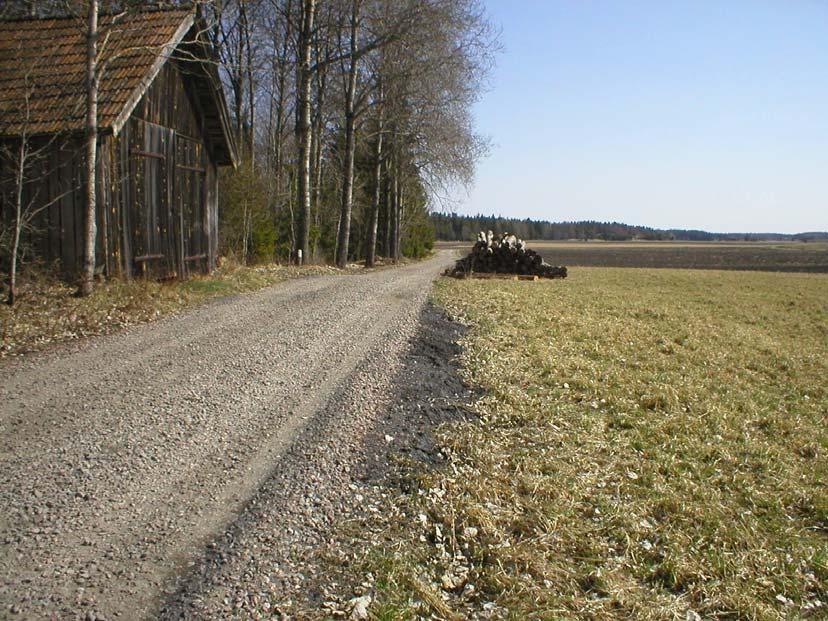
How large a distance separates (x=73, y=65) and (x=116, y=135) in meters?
2.05

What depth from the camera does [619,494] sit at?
16.8 ft

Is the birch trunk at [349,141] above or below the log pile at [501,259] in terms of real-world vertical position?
above

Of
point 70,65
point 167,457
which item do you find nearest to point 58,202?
point 70,65

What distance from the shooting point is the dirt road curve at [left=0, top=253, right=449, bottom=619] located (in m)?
3.50

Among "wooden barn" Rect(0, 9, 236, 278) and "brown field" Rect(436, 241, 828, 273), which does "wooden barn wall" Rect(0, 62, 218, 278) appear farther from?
"brown field" Rect(436, 241, 828, 273)

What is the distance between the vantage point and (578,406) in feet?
23.7

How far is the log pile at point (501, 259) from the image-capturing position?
2322 cm

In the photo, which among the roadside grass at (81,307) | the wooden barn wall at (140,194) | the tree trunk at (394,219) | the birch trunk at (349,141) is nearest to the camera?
the roadside grass at (81,307)

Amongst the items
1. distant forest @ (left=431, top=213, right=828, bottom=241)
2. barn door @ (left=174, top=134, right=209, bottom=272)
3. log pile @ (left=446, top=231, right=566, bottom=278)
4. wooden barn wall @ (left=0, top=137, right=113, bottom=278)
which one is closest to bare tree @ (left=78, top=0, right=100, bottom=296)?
wooden barn wall @ (left=0, top=137, right=113, bottom=278)

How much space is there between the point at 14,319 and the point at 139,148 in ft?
19.1

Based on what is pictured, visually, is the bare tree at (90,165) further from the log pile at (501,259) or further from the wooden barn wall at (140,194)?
the log pile at (501,259)

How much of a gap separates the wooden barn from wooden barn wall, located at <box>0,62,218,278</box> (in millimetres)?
22

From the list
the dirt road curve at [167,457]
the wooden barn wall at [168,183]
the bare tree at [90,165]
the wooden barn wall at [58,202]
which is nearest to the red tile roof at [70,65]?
the bare tree at [90,165]

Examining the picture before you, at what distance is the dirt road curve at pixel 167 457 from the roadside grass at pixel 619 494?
88 centimetres
